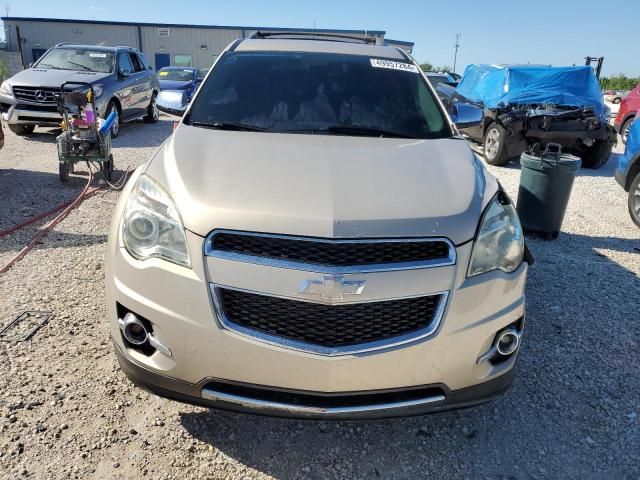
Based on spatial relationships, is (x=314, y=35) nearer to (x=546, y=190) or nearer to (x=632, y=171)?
(x=546, y=190)

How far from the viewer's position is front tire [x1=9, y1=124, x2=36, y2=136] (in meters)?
10.1

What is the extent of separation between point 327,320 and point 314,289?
0.46 feet

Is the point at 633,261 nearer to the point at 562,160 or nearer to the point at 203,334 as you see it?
the point at 562,160

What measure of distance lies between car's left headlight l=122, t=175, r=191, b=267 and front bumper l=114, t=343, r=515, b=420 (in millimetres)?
487

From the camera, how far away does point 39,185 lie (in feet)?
21.8

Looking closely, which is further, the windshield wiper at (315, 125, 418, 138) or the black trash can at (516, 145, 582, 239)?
the black trash can at (516, 145, 582, 239)

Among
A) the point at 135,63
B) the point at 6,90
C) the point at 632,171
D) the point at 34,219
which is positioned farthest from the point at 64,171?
the point at 632,171

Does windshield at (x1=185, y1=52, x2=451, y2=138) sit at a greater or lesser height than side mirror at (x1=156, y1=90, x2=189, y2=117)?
greater

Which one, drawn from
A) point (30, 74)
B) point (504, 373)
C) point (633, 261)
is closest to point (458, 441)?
point (504, 373)

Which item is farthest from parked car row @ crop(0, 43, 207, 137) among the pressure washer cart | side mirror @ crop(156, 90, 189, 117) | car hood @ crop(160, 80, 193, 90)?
side mirror @ crop(156, 90, 189, 117)

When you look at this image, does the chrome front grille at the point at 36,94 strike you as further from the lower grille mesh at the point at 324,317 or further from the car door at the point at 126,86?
the lower grille mesh at the point at 324,317

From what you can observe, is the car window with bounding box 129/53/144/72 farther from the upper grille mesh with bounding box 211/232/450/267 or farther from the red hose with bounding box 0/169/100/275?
the upper grille mesh with bounding box 211/232/450/267

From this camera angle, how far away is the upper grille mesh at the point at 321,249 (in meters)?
1.89

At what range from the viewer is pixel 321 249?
1.90 metres
